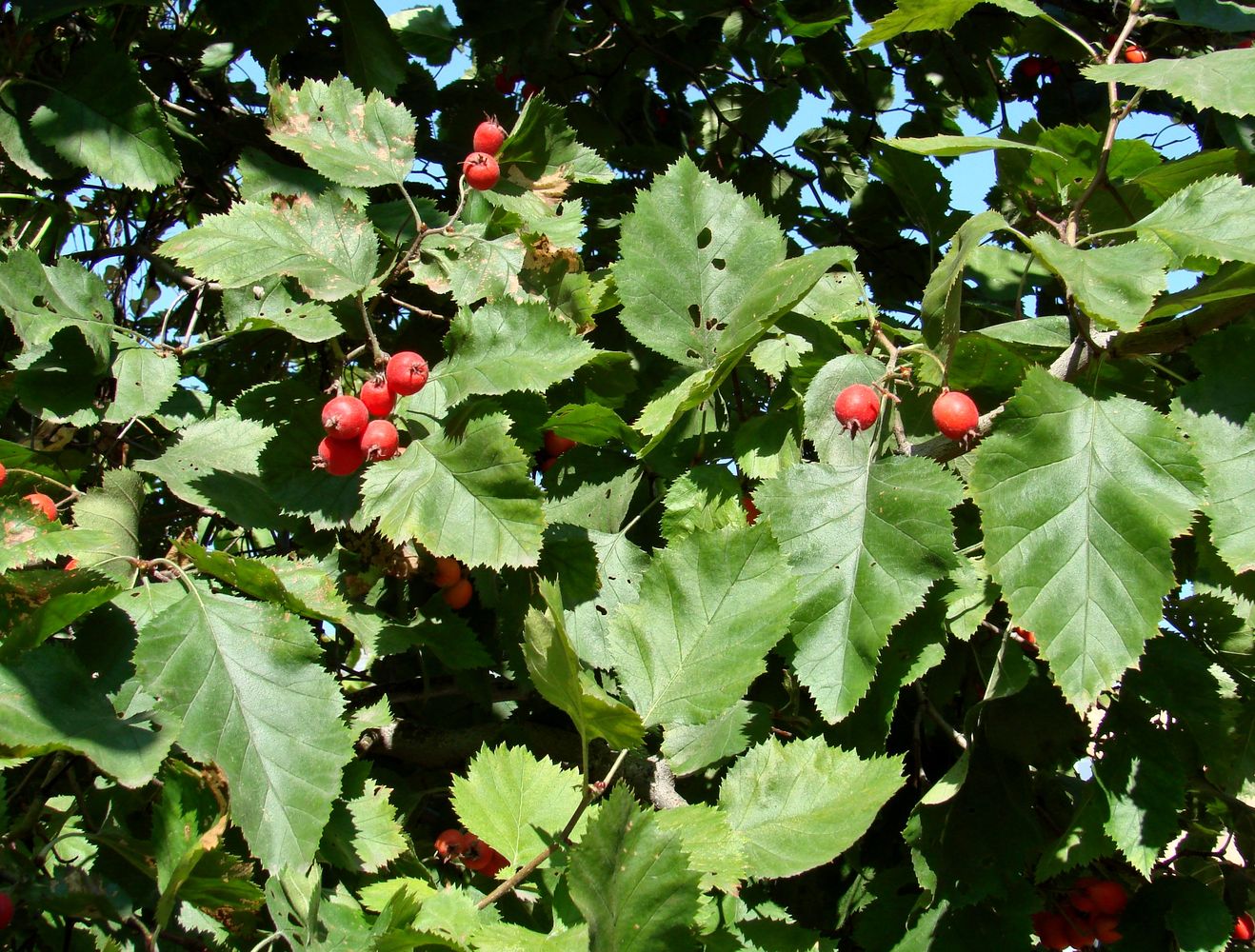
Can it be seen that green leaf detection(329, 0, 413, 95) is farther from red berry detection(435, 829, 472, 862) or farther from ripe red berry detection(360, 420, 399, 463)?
red berry detection(435, 829, 472, 862)

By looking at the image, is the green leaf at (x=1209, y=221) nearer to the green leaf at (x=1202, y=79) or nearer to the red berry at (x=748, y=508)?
the green leaf at (x=1202, y=79)

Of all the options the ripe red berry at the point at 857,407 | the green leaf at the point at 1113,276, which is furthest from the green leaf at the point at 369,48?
the green leaf at the point at 1113,276

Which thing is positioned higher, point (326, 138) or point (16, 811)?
point (326, 138)

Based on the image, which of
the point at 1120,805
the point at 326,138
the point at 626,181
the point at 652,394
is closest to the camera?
the point at 1120,805

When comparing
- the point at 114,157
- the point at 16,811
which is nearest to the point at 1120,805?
the point at 16,811

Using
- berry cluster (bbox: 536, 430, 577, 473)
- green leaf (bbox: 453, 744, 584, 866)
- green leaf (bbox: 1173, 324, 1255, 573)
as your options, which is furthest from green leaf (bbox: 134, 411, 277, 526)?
green leaf (bbox: 1173, 324, 1255, 573)

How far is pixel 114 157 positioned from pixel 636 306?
3.64ft

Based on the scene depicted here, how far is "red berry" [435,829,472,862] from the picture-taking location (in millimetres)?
1734

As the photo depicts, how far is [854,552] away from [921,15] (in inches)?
34.7

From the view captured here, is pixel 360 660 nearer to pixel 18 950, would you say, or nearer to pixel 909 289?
pixel 18 950

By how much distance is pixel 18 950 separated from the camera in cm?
147

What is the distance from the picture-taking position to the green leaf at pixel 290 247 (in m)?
1.55

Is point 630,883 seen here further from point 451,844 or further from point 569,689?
point 451,844

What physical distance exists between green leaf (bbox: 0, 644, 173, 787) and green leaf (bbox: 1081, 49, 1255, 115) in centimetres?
154
